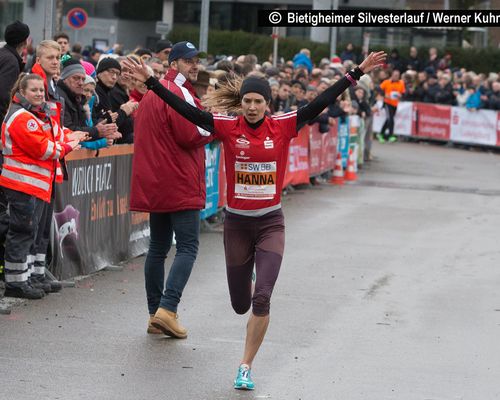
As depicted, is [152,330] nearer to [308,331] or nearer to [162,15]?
[308,331]

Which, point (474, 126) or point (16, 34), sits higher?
point (16, 34)

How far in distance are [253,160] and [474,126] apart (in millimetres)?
27343

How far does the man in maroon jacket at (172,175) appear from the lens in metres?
8.71

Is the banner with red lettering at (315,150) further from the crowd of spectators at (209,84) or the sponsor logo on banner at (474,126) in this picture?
the sponsor logo on banner at (474,126)

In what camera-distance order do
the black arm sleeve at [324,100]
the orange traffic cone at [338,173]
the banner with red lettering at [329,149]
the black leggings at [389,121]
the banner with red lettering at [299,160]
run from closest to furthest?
the black arm sleeve at [324,100], the banner with red lettering at [299,160], the banner with red lettering at [329,149], the orange traffic cone at [338,173], the black leggings at [389,121]

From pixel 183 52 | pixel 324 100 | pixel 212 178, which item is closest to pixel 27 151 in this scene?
pixel 183 52

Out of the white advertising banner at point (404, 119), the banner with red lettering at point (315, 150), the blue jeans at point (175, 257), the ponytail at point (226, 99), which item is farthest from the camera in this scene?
the white advertising banner at point (404, 119)

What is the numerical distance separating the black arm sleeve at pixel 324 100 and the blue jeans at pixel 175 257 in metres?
1.35

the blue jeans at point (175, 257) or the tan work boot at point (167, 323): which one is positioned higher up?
the blue jeans at point (175, 257)

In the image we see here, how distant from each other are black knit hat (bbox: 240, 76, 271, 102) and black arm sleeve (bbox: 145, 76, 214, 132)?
11.8 inches

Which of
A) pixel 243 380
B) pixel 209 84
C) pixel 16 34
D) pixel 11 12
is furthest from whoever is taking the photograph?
pixel 11 12

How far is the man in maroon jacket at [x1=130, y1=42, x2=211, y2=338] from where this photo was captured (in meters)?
8.71

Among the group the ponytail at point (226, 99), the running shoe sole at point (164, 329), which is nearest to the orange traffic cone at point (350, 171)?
the running shoe sole at point (164, 329)

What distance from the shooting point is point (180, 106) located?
26.0 feet
